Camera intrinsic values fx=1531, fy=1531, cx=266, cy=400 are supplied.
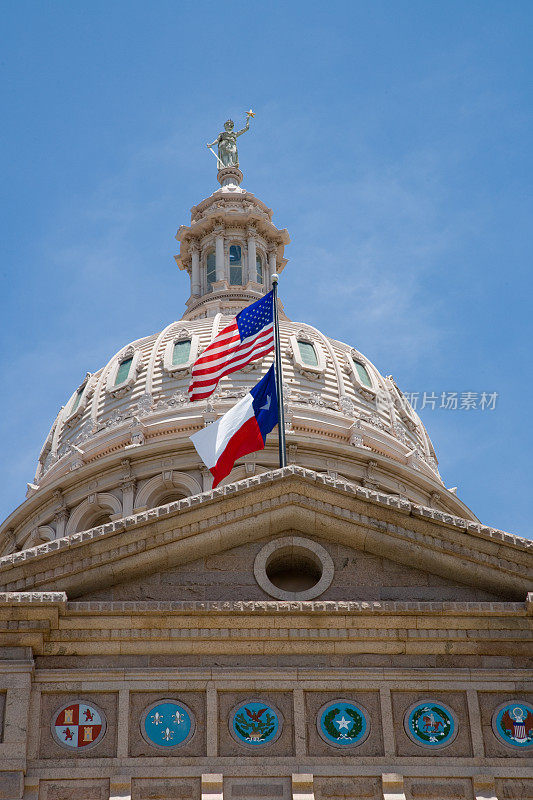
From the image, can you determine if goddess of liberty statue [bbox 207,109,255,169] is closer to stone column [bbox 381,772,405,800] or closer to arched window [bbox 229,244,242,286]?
arched window [bbox 229,244,242,286]

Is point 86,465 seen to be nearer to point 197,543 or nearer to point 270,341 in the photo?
point 270,341

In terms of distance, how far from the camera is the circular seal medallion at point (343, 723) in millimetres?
25094

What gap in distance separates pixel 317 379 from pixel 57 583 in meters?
40.8

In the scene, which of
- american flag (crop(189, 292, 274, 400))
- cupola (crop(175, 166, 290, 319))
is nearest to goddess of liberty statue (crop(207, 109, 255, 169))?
cupola (crop(175, 166, 290, 319))

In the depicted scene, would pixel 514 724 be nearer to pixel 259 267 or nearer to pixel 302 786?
pixel 302 786

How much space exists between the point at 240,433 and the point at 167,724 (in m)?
10.2

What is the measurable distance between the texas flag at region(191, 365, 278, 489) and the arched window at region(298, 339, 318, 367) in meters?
32.6

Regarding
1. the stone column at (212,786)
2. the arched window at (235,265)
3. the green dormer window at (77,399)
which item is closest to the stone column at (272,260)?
the arched window at (235,265)

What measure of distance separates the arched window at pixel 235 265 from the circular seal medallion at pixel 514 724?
55.1 meters

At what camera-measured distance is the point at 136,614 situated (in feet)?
84.9

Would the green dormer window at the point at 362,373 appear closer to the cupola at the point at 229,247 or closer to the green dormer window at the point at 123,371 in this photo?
the cupola at the point at 229,247

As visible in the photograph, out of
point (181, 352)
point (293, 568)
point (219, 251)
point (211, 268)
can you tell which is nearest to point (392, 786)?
point (293, 568)

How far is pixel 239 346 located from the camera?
39625mm

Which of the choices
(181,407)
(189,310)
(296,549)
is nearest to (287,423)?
(181,407)
